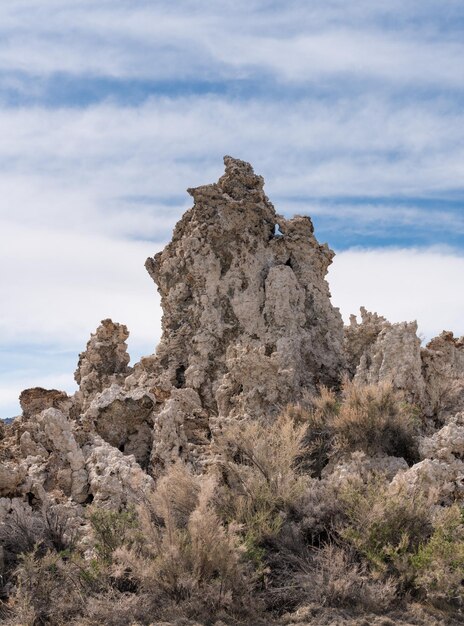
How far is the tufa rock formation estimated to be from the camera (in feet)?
31.1

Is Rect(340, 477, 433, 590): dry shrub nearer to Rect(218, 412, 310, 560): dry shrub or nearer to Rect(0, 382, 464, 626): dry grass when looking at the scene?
Rect(0, 382, 464, 626): dry grass

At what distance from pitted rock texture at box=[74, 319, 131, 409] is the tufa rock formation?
0.9 inches

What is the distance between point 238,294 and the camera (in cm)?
1284

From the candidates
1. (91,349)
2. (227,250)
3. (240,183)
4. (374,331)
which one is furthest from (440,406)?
(91,349)

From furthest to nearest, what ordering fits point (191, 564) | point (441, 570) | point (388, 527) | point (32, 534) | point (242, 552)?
point (32, 534) < point (388, 527) < point (242, 552) < point (191, 564) < point (441, 570)

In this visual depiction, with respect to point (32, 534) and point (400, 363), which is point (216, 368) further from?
point (32, 534)

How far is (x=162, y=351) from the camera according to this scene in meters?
13.1

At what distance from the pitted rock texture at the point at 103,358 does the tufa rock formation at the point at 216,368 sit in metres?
0.02

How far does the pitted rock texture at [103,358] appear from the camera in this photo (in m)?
14.2

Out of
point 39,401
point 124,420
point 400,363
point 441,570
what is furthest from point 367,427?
point 39,401

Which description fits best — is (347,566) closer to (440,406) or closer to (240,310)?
(440,406)

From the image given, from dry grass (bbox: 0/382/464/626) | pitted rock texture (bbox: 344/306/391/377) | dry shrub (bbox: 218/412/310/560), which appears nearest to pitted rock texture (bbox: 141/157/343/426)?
pitted rock texture (bbox: 344/306/391/377)

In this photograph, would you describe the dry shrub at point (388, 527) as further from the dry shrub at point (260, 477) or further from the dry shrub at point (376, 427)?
the dry shrub at point (376, 427)

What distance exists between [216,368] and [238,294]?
54.3 inches
